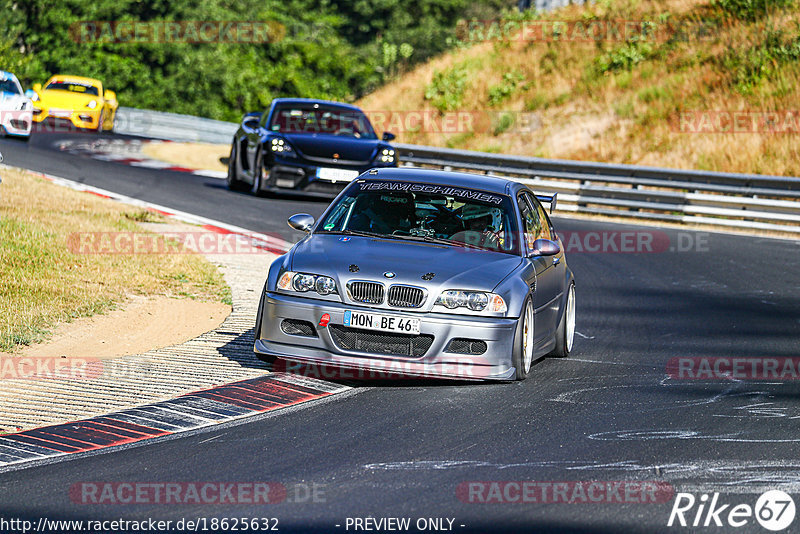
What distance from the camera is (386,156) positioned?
19.5 m

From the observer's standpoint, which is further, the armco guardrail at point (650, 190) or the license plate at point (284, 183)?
the armco guardrail at point (650, 190)

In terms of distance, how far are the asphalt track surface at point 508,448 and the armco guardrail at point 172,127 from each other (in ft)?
93.8

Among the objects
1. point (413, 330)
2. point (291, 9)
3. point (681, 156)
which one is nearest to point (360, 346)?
point (413, 330)

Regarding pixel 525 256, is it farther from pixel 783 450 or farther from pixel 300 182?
pixel 300 182

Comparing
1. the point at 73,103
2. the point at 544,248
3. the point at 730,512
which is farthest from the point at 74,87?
the point at 730,512

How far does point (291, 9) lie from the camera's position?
2643 inches

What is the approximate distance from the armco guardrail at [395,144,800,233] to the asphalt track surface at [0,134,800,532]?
1103 cm

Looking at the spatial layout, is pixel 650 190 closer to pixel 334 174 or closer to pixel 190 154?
pixel 334 174

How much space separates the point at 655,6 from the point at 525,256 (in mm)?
29416

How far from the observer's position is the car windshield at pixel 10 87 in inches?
1051

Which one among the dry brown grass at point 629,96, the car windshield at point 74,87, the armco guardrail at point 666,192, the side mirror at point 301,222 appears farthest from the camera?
the car windshield at point 74,87

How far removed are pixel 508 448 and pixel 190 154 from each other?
86.3ft

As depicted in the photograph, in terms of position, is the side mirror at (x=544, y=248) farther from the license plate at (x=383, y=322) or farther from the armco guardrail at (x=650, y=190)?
the armco guardrail at (x=650, y=190)

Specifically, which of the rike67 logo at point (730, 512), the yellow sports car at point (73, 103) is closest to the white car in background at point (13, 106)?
the yellow sports car at point (73, 103)
